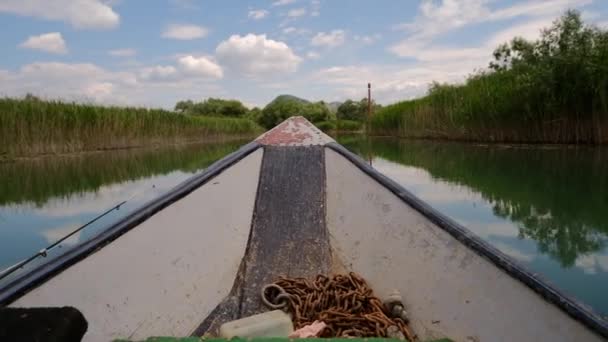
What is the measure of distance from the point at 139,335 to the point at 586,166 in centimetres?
577

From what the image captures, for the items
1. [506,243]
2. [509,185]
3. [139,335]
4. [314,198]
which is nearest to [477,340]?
[139,335]

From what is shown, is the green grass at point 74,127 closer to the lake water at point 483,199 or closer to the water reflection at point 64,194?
the water reflection at point 64,194

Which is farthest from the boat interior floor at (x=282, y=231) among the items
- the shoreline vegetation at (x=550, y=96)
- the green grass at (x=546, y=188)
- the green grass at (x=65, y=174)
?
the shoreline vegetation at (x=550, y=96)

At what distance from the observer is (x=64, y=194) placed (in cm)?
482

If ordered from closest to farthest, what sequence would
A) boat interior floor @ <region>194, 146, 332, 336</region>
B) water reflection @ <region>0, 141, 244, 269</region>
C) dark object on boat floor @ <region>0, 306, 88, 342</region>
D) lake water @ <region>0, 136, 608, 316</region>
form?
dark object on boat floor @ <region>0, 306, 88, 342</region> < boat interior floor @ <region>194, 146, 332, 336</region> < lake water @ <region>0, 136, 608, 316</region> < water reflection @ <region>0, 141, 244, 269</region>

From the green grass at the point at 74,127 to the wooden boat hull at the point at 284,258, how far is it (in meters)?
6.69

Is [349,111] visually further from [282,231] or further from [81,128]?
[282,231]

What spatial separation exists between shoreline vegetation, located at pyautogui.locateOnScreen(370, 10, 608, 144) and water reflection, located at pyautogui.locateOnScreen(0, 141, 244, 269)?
6.45 meters

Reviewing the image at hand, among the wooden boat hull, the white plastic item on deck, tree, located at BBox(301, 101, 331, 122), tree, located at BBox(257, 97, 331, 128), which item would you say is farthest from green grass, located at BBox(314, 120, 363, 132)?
the white plastic item on deck

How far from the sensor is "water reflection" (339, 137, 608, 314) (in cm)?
227

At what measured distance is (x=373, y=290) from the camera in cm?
177

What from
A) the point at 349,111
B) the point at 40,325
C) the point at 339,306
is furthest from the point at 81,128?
the point at 349,111

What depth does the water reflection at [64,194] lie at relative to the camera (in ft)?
10.1

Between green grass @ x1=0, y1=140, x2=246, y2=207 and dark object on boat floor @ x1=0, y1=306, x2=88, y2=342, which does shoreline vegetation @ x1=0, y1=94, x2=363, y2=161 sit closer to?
green grass @ x1=0, y1=140, x2=246, y2=207
